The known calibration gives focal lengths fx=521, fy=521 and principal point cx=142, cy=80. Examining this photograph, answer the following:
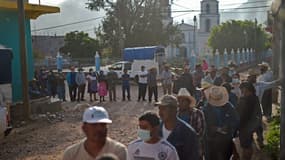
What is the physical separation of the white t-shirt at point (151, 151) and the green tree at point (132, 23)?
50.0m

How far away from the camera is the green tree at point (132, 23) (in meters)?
54.3

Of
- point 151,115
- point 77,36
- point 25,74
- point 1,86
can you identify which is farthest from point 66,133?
point 77,36

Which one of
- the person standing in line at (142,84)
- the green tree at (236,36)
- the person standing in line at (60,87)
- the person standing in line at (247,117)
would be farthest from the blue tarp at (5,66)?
the green tree at (236,36)

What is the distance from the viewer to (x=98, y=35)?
57719 millimetres

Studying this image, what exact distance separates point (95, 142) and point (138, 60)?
30.7m

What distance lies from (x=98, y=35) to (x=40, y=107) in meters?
41.7

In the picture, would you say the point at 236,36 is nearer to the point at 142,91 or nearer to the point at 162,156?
the point at 142,91

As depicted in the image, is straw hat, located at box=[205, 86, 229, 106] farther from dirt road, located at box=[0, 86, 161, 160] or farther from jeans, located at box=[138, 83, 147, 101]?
jeans, located at box=[138, 83, 147, 101]

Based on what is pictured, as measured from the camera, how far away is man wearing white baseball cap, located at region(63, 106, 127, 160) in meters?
3.65

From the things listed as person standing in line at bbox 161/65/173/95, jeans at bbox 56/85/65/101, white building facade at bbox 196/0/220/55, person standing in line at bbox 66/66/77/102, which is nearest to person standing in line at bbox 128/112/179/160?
person standing in line at bbox 66/66/77/102

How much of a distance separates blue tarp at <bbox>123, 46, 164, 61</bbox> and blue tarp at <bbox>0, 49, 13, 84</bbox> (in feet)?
72.6

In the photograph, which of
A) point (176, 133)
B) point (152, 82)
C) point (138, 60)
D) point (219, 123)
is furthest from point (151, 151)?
point (138, 60)

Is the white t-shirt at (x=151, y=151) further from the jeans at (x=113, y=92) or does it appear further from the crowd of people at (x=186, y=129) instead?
the jeans at (x=113, y=92)

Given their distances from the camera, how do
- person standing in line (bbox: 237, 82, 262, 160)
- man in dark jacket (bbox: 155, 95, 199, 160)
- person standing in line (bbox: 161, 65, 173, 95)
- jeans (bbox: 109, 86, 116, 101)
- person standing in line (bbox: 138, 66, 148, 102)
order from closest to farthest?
man in dark jacket (bbox: 155, 95, 199, 160), person standing in line (bbox: 237, 82, 262, 160), person standing in line (bbox: 138, 66, 148, 102), person standing in line (bbox: 161, 65, 173, 95), jeans (bbox: 109, 86, 116, 101)
